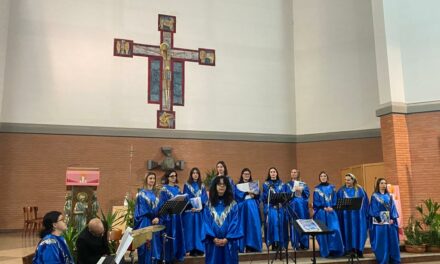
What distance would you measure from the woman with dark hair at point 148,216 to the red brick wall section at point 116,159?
746 cm

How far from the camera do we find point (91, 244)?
18.1ft

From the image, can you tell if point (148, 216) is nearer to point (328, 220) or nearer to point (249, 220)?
point (249, 220)

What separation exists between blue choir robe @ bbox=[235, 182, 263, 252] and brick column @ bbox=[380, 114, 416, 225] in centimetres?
484

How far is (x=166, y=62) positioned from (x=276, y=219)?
338 inches

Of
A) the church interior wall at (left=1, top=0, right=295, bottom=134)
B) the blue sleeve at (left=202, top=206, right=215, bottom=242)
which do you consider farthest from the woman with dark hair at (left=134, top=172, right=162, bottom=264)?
the church interior wall at (left=1, top=0, right=295, bottom=134)

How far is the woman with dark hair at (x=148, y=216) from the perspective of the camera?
7.03 m

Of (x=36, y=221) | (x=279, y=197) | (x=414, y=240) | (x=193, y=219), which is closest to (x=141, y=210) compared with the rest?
(x=193, y=219)

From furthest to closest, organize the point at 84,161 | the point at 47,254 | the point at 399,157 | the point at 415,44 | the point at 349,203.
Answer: the point at 84,161 → the point at 415,44 → the point at 399,157 → the point at 349,203 → the point at 47,254

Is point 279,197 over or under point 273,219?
over

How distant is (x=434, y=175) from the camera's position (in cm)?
1147

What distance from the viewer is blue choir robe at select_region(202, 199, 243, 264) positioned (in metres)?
5.43

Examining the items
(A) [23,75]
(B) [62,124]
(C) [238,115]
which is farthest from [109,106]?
(C) [238,115]

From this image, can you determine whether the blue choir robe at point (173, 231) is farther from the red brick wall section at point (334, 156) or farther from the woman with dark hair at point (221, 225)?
the red brick wall section at point (334, 156)

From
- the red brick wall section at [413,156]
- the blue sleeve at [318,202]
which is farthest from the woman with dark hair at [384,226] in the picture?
the red brick wall section at [413,156]
